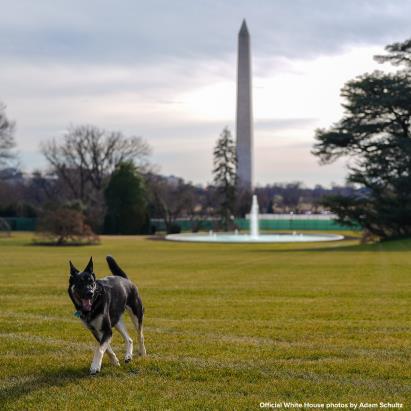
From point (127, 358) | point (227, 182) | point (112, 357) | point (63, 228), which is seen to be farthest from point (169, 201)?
point (112, 357)

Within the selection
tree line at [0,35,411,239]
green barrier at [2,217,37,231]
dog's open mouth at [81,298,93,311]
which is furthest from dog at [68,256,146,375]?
green barrier at [2,217,37,231]

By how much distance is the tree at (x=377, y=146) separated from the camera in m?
47.3

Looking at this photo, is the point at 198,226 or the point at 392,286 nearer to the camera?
the point at 392,286

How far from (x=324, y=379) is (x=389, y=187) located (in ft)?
144

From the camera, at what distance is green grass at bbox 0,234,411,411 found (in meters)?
6.50

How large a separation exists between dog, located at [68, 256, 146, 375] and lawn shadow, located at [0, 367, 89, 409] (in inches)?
10.5

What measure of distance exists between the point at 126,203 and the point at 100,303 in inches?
2456

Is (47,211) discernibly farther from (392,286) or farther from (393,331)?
(393,331)

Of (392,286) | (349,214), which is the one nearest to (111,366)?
(392,286)

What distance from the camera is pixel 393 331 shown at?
10.1 metres

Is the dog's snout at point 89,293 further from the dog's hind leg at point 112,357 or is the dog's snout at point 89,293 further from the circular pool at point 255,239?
the circular pool at point 255,239

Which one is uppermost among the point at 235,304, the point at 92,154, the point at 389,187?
the point at 92,154

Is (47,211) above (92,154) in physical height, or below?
below

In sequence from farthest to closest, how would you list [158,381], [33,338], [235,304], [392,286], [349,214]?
1. [349,214]
2. [392,286]
3. [235,304]
4. [33,338]
5. [158,381]
